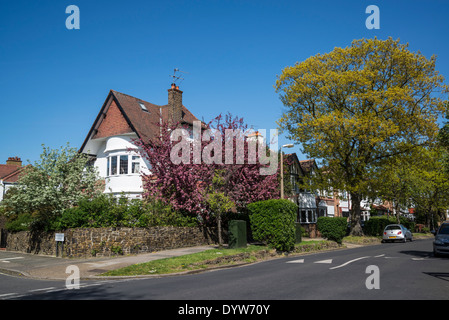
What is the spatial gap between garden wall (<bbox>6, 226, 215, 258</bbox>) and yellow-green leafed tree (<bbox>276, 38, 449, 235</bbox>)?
13.4 meters

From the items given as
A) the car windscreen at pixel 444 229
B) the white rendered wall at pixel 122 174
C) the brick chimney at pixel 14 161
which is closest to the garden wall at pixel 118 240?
the white rendered wall at pixel 122 174

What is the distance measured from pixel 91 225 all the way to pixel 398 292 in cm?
1520

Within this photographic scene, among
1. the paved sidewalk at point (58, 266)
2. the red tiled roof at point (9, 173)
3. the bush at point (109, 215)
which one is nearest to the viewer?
the paved sidewalk at point (58, 266)

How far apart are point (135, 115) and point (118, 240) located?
14.2 metres

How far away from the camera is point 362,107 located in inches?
1177

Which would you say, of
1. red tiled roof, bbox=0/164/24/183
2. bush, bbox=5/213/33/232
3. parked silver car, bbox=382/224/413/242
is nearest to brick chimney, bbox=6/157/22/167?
red tiled roof, bbox=0/164/24/183

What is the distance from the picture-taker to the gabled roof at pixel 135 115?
28.8 meters

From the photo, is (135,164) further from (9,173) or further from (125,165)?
(9,173)

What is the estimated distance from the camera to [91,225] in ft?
62.1

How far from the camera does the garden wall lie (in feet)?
60.2

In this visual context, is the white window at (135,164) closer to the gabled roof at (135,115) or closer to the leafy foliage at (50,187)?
the gabled roof at (135,115)

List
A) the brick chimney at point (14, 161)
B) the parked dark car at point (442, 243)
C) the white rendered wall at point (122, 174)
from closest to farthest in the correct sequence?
the parked dark car at point (442, 243), the white rendered wall at point (122, 174), the brick chimney at point (14, 161)

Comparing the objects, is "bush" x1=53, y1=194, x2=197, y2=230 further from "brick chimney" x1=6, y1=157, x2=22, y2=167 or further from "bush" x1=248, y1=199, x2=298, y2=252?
"brick chimney" x1=6, y1=157, x2=22, y2=167

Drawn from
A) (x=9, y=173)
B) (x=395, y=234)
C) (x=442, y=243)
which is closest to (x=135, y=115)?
(x=442, y=243)
